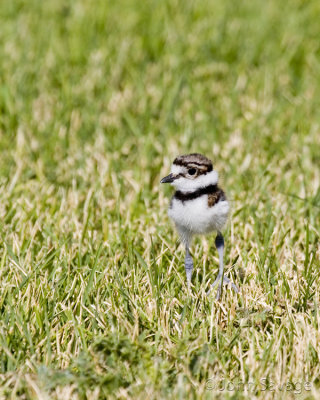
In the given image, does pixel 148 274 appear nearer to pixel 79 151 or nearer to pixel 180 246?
pixel 180 246

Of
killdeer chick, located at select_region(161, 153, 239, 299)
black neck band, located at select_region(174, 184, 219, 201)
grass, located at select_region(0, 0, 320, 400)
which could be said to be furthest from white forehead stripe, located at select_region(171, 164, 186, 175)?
grass, located at select_region(0, 0, 320, 400)

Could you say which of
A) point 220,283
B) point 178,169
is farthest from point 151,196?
point 220,283

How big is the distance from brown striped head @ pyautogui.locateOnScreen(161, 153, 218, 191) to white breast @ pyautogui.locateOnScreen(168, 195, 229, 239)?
0.09 meters

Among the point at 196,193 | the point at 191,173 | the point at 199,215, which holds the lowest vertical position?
the point at 199,215

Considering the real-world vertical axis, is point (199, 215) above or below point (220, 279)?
above

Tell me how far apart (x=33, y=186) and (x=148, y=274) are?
6.18 feet

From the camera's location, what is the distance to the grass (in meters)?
3.69

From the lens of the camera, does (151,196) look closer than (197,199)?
No

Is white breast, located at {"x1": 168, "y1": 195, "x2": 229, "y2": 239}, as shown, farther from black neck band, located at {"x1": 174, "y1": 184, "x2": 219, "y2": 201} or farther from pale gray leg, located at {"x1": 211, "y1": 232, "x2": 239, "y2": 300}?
pale gray leg, located at {"x1": 211, "y1": 232, "x2": 239, "y2": 300}

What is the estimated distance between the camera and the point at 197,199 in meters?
4.34

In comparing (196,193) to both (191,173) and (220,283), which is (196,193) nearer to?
(191,173)

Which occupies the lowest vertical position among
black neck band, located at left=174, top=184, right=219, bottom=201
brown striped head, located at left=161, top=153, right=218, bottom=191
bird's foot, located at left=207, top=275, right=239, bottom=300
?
bird's foot, located at left=207, top=275, right=239, bottom=300

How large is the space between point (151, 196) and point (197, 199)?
171cm

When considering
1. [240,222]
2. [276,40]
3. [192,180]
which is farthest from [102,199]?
[276,40]
